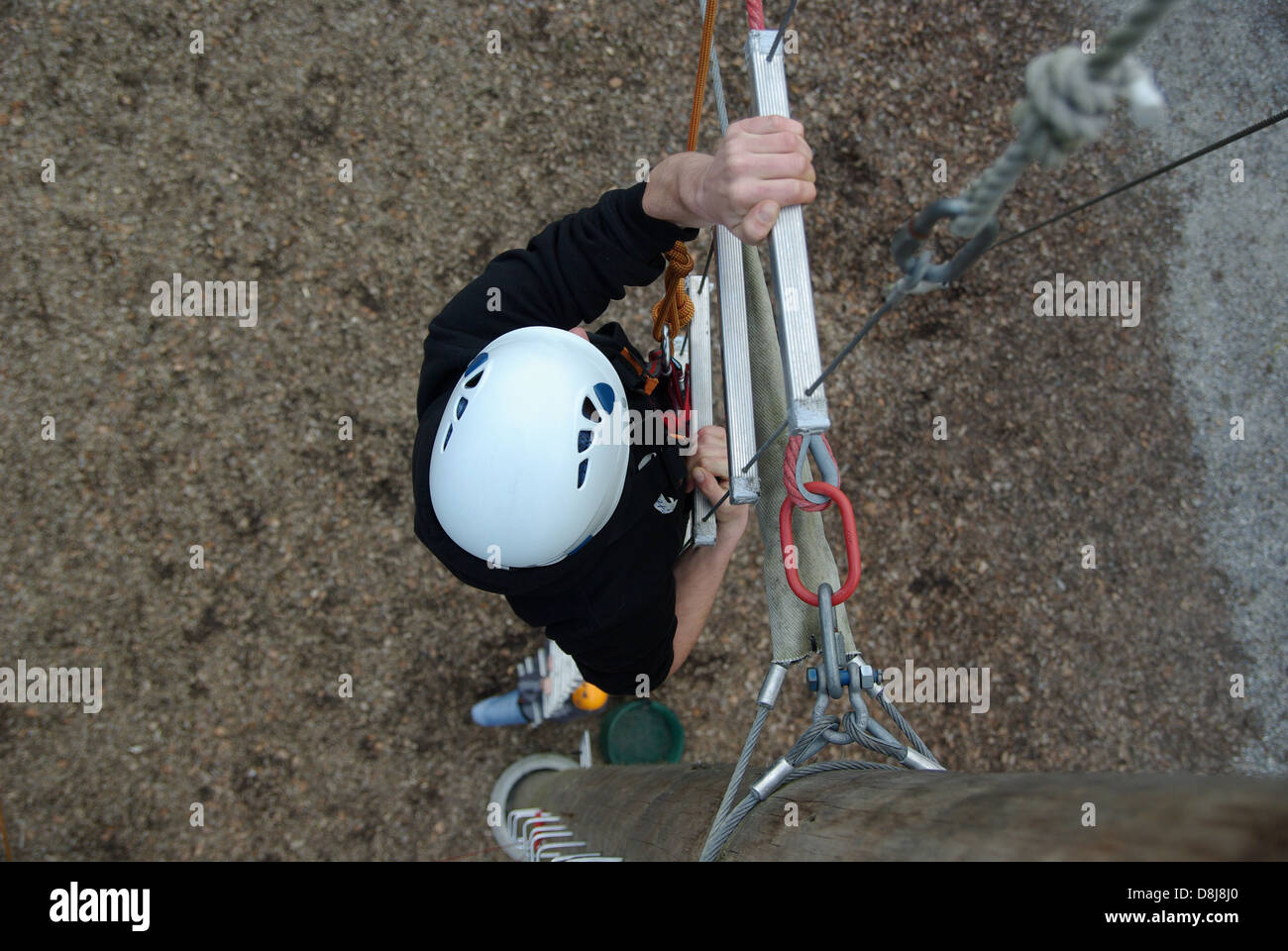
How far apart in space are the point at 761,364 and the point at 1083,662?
3.10 meters

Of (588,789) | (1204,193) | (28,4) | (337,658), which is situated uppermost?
(28,4)

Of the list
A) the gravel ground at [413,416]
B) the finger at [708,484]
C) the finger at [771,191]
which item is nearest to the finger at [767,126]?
the finger at [771,191]

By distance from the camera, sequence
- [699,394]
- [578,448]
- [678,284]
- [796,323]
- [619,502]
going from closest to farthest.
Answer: [796,323], [578,448], [678,284], [619,502], [699,394]

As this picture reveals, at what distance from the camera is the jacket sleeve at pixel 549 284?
2068 mm

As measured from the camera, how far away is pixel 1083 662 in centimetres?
377

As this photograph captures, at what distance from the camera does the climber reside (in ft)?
5.92

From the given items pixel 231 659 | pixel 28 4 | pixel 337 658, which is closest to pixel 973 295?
pixel 337 658

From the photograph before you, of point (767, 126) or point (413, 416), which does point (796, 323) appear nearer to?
point (767, 126)

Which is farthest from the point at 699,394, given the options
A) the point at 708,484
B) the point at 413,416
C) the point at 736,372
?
the point at 413,416

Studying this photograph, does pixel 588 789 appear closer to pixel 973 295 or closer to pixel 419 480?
pixel 419 480

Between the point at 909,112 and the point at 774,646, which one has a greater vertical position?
the point at 909,112

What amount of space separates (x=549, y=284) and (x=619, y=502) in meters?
0.69

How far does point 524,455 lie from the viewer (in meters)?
1.81

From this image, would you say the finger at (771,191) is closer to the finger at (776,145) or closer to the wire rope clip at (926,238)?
the finger at (776,145)
